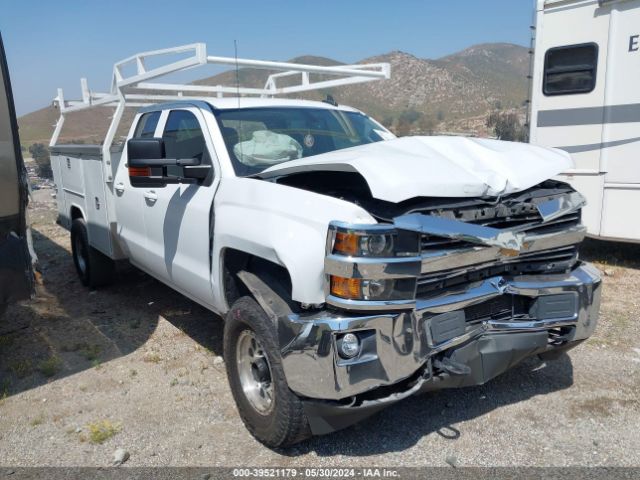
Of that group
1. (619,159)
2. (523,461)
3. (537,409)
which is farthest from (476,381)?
(619,159)

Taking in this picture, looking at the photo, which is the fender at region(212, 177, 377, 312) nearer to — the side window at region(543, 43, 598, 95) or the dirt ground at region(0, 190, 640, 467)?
the dirt ground at region(0, 190, 640, 467)

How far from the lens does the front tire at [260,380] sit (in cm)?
287

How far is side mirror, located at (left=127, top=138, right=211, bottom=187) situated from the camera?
3.55m

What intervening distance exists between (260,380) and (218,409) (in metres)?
0.54

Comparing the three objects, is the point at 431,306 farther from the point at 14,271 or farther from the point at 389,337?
the point at 14,271

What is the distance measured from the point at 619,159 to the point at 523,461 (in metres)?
4.39

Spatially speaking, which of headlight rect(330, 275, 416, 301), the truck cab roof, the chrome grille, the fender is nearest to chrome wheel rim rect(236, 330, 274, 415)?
the fender

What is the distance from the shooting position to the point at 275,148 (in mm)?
4047

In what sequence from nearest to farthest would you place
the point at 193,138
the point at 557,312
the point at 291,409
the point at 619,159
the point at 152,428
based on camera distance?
the point at 291,409, the point at 557,312, the point at 152,428, the point at 193,138, the point at 619,159

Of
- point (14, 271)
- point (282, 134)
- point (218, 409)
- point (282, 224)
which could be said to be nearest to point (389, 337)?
point (282, 224)

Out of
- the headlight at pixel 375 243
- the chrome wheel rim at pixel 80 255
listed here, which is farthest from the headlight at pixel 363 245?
the chrome wheel rim at pixel 80 255

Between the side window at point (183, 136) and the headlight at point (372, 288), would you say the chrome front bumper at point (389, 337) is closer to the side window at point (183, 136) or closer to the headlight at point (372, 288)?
the headlight at point (372, 288)

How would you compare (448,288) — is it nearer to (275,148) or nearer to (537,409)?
(537,409)

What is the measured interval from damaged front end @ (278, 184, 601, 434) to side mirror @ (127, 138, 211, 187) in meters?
1.46
